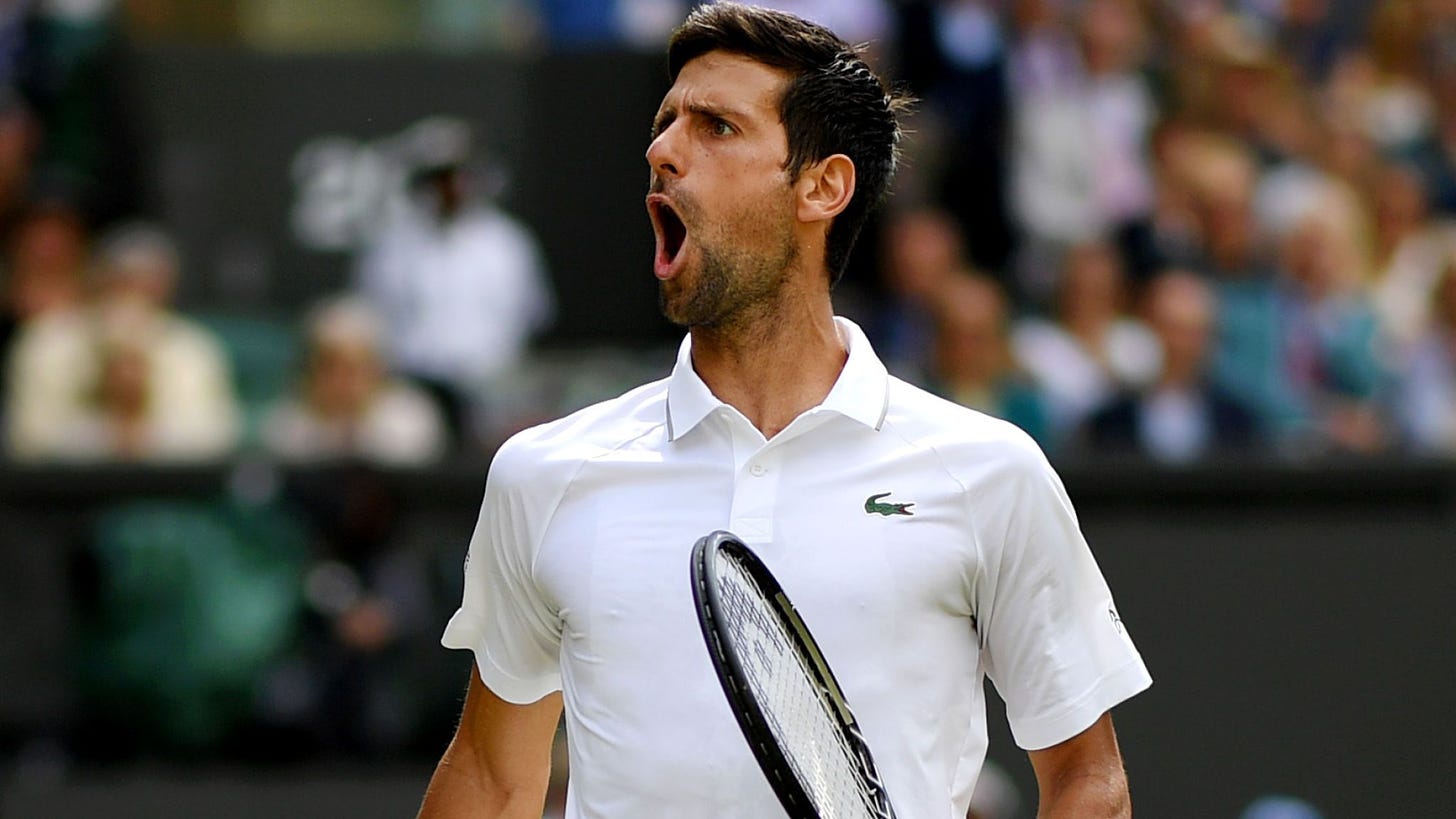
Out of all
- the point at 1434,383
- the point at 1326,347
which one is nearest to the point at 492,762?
the point at 1326,347

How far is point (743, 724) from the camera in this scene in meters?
2.77

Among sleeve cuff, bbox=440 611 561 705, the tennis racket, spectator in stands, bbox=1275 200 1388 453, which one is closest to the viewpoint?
the tennis racket

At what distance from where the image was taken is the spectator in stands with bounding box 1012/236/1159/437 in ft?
28.3

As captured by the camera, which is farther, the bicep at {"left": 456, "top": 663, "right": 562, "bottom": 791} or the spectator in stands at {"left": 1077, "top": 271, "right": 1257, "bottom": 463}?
the spectator in stands at {"left": 1077, "top": 271, "right": 1257, "bottom": 463}

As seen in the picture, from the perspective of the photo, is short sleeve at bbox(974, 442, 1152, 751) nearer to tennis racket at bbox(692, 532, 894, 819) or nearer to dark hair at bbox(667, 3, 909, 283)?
tennis racket at bbox(692, 532, 894, 819)

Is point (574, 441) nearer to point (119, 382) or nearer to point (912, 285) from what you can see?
point (119, 382)

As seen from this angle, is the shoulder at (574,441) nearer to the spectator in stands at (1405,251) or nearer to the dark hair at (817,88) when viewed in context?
the dark hair at (817,88)

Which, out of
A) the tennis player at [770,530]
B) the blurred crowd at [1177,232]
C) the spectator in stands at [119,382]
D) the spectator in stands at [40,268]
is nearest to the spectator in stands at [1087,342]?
the blurred crowd at [1177,232]

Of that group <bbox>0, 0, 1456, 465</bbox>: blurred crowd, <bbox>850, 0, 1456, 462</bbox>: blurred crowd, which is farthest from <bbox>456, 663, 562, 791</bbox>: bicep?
<bbox>850, 0, 1456, 462</bbox>: blurred crowd

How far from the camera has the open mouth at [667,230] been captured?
3229 mm

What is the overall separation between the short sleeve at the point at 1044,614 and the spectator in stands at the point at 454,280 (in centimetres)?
576

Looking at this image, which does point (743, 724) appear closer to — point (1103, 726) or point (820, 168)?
point (1103, 726)

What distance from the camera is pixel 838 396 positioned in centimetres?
323

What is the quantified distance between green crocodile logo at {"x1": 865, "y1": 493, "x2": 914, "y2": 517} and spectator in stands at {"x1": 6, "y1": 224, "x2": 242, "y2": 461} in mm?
4922
